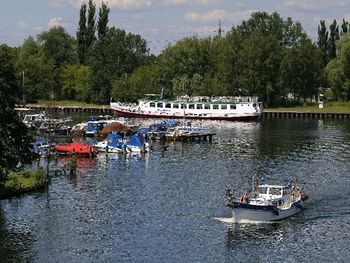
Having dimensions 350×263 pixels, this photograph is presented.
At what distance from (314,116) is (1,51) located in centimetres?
12371

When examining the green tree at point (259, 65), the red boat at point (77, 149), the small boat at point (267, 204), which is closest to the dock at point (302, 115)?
the green tree at point (259, 65)

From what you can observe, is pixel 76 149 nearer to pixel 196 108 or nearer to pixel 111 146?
pixel 111 146

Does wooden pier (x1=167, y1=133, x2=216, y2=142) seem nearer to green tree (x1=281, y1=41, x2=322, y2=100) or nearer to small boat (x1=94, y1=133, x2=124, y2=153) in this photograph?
small boat (x1=94, y1=133, x2=124, y2=153)

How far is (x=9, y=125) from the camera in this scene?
221 feet

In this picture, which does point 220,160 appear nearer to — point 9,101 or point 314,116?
point 9,101

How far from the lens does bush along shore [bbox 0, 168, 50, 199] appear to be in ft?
229

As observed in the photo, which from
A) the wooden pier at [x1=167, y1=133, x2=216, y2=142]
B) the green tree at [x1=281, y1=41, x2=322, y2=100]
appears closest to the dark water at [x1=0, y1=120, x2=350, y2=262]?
the wooden pier at [x1=167, y1=133, x2=216, y2=142]

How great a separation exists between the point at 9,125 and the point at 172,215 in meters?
16.8

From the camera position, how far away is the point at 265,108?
630 feet

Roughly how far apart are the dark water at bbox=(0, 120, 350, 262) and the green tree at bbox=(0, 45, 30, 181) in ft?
13.6

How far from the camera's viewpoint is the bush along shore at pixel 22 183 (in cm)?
6981

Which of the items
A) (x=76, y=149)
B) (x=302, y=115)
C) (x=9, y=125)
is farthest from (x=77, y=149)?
(x=302, y=115)

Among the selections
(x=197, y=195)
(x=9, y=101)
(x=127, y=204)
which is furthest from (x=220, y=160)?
(x=9, y=101)

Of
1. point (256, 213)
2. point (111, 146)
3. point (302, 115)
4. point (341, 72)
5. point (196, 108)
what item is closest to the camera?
point (256, 213)
